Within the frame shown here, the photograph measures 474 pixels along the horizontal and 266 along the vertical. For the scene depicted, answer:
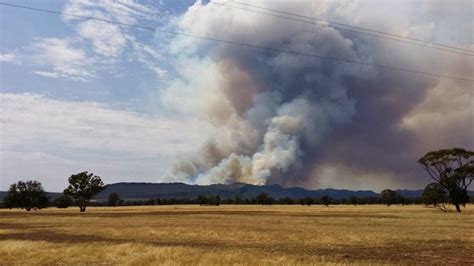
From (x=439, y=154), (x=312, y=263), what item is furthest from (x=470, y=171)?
(x=312, y=263)

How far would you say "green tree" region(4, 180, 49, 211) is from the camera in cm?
17588

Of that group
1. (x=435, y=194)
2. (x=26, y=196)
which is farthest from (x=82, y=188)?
(x=435, y=194)

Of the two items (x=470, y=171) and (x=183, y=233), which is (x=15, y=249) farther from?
(x=470, y=171)

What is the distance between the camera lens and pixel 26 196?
177 metres

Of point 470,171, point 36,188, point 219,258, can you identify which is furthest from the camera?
point 36,188

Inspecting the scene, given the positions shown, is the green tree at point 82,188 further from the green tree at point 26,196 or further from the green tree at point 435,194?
the green tree at point 435,194

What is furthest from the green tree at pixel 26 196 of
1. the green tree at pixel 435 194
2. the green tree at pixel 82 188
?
the green tree at pixel 435 194

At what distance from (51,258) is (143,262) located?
6.05 metres

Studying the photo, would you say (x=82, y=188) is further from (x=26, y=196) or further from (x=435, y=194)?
(x=435, y=194)

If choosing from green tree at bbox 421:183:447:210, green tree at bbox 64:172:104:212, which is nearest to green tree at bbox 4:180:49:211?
green tree at bbox 64:172:104:212

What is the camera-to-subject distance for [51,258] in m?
28.3

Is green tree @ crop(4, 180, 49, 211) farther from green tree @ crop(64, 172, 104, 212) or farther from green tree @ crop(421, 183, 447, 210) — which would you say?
green tree @ crop(421, 183, 447, 210)

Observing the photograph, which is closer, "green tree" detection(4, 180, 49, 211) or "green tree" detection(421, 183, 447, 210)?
"green tree" detection(421, 183, 447, 210)

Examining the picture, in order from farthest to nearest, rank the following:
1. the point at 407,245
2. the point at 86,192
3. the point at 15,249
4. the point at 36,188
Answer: the point at 36,188 < the point at 86,192 < the point at 407,245 < the point at 15,249
